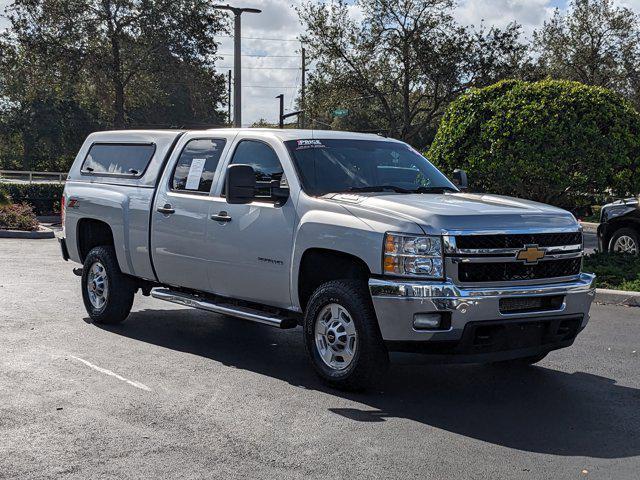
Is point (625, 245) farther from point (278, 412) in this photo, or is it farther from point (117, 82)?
point (117, 82)

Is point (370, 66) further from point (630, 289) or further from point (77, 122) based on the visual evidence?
point (77, 122)

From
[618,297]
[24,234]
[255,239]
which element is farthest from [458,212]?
[24,234]

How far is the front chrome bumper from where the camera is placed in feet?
19.7

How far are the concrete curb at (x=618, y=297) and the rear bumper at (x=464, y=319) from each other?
15.6 feet

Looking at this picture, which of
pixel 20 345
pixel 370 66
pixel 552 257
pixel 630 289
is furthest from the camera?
pixel 370 66

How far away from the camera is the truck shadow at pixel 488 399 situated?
552 cm

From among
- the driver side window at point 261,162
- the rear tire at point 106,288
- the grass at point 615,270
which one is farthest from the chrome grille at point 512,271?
the grass at point 615,270

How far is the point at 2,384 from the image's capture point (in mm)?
6637

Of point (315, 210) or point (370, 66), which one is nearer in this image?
point (315, 210)

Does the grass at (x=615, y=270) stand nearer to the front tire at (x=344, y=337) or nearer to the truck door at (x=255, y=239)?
the truck door at (x=255, y=239)

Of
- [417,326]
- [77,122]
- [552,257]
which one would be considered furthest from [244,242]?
[77,122]

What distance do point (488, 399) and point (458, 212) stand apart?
1.42 metres

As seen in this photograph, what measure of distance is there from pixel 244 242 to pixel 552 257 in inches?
99.5

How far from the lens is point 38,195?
→ 2542cm
